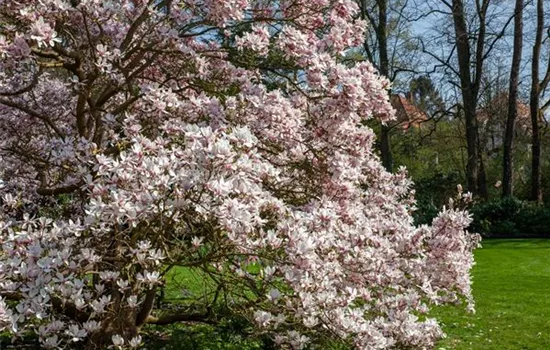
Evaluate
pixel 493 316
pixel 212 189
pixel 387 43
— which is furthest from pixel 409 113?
pixel 212 189

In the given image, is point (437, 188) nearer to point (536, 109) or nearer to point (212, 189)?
point (536, 109)

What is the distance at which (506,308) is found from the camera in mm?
9594

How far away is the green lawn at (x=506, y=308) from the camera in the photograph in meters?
7.55

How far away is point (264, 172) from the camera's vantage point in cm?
431

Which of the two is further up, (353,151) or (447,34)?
(447,34)

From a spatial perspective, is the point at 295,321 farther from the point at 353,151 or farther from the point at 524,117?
the point at 524,117

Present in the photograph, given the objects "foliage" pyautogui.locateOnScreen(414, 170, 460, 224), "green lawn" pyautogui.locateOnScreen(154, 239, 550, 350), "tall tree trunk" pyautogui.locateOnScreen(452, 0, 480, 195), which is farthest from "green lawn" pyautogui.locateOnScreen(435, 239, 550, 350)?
"foliage" pyautogui.locateOnScreen(414, 170, 460, 224)

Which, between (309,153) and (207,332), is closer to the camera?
(309,153)

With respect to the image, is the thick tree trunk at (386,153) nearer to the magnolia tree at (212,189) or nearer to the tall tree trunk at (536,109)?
the tall tree trunk at (536,109)

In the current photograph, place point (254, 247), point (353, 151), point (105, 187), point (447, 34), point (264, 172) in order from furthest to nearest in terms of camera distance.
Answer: point (447, 34) < point (353, 151) < point (264, 172) < point (254, 247) < point (105, 187)

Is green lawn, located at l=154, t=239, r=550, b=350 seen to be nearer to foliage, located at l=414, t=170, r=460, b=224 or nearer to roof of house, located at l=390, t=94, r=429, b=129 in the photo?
foliage, located at l=414, t=170, r=460, b=224

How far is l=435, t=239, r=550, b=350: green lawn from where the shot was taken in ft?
24.8

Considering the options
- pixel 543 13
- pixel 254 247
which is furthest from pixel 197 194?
pixel 543 13

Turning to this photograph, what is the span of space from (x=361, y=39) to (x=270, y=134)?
1.42 m
